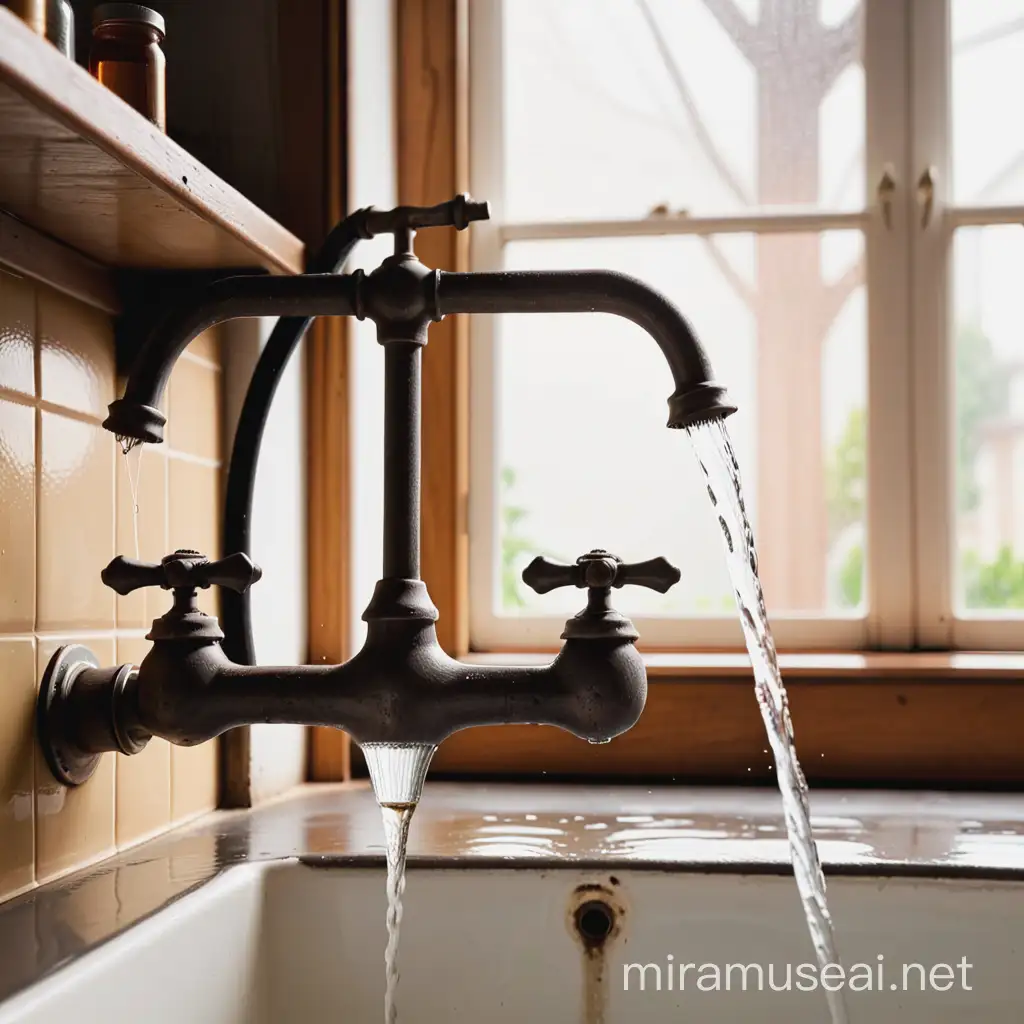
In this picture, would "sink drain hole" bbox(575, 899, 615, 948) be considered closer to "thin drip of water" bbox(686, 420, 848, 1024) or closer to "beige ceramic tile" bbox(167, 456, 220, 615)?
"thin drip of water" bbox(686, 420, 848, 1024)

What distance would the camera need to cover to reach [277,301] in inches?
28.0

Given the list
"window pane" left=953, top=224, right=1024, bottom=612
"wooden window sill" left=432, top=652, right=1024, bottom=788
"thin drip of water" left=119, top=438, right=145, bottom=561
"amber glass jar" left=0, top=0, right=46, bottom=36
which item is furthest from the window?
"amber glass jar" left=0, top=0, right=46, bottom=36

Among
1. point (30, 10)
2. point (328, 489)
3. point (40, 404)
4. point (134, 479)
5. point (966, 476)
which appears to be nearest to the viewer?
point (30, 10)

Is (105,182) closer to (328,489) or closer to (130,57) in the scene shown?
(130,57)

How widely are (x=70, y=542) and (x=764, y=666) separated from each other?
0.43 m

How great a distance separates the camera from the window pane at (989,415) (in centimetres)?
125

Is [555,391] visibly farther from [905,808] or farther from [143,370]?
[143,370]

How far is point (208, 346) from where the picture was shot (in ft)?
3.21

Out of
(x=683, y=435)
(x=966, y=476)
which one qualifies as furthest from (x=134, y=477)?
(x=966, y=476)

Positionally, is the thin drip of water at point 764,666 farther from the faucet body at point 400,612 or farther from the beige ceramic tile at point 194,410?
the beige ceramic tile at point 194,410

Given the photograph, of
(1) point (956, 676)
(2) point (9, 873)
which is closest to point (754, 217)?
(1) point (956, 676)

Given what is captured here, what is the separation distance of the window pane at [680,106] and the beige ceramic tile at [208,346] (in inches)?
17.2

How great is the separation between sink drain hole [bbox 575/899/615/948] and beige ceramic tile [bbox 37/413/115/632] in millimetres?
367

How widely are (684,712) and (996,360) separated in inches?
19.3
